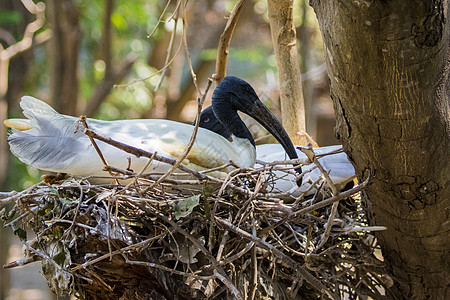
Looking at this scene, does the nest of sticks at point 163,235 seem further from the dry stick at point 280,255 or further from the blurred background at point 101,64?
the blurred background at point 101,64

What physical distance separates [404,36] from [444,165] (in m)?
0.51

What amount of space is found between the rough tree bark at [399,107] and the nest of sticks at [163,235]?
170 millimetres

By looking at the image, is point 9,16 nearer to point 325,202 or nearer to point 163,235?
point 163,235

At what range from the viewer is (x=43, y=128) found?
7.13ft

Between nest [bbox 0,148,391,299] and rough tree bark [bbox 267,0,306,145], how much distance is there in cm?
92

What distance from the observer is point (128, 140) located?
2193 millimetres

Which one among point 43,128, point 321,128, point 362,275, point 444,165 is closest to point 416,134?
point 444,165

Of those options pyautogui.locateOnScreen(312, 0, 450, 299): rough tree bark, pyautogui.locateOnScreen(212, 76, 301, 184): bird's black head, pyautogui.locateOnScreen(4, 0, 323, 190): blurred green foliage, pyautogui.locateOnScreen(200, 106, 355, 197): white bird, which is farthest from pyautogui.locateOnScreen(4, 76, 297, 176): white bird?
pyautogui.locateOnScreen(4, 0, 323, 190): blurred green foliage

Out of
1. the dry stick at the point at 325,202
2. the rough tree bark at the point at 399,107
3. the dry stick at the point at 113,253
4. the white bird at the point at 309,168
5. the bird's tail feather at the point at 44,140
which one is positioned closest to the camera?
the rough tree bark at the point at 399,107

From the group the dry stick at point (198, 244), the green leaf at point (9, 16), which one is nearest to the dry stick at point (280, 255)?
the dry stick at point (198, 244)

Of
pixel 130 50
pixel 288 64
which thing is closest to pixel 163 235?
pixel 288 64

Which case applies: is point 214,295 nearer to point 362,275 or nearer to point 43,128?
point 362,275

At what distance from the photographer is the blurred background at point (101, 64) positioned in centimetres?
406

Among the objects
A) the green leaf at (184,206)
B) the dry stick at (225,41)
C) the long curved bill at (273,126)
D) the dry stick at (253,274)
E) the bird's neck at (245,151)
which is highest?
the dry stick at (225,41)
